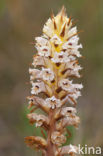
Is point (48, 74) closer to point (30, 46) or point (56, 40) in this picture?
point (56, 40)

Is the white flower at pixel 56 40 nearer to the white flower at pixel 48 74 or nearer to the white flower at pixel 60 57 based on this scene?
the white flower at pixel 60 57

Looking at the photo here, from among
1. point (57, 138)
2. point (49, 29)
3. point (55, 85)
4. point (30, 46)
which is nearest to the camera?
point (57, 138)

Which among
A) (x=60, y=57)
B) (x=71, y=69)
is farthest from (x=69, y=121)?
(x=60, y=57)

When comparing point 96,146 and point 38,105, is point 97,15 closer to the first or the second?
point 96,146

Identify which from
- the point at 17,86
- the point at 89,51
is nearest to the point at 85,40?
the point at 89,51

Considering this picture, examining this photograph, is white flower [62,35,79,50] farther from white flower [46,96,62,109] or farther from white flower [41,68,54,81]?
A: white flower [46,96,62,109]

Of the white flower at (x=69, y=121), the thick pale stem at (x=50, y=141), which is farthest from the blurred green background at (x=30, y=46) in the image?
the thick pale stem at (x=50, y=141)
